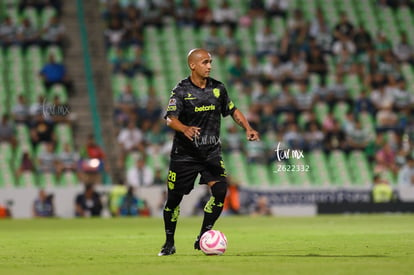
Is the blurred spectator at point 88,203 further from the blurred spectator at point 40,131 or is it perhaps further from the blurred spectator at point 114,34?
the blurred spectator at point 114,34

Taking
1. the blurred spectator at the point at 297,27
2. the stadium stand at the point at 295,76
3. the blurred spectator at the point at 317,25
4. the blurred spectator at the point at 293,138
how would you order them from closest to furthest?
1. the blurred spectator at the point at 293,138
2. the stadium stand at the point at 295,76
3. the blurred spectator at the point at 297,27
4. the blurred spectator at the point at 317,25

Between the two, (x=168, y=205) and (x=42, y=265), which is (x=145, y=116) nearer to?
Result: (x=168, y=205)

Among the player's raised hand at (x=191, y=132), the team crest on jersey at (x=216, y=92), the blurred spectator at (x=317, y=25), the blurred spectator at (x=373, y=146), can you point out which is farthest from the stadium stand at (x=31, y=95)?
the player's raised hand at (x=191, y=132)

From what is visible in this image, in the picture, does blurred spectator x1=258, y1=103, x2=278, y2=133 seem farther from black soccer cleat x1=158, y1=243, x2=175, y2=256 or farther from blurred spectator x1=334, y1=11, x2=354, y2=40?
black soccer cleat x1=158, y1=243, x2=175, y2=256

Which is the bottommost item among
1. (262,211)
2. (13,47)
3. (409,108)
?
(262,211)

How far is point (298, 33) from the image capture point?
3403 cm

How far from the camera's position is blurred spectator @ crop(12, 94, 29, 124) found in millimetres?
29000

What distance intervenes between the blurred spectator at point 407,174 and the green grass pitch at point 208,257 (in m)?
10.2

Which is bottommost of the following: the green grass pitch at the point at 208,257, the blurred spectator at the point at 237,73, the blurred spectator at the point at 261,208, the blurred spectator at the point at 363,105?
the blurred spectator at the point at 261,208

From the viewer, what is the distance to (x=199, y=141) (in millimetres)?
12297

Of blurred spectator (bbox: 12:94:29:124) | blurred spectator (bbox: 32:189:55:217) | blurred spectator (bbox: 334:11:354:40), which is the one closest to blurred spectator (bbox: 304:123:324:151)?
blurred spectator (bbox: 334:11:354:40)

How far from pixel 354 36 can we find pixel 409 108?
3.79 m

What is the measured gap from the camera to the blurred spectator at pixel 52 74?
30.6m

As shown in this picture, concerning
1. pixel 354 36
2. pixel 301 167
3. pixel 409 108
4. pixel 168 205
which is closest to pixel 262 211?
pixel 301 167
